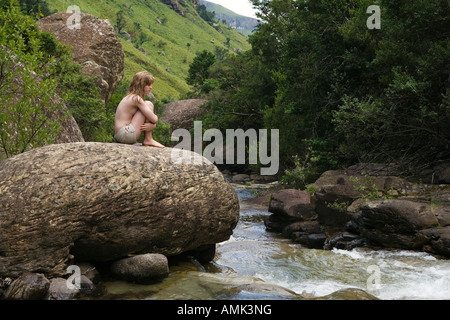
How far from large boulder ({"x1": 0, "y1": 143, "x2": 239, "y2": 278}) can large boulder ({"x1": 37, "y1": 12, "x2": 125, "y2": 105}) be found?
603 inches

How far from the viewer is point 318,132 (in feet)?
66.3

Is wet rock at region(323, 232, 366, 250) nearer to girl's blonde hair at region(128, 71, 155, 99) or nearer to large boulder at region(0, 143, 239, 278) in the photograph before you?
large boulder at region(0, 143, 239, 278)

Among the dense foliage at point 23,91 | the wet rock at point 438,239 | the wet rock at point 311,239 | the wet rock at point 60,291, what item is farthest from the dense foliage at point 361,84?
the wet rock at point 60,291

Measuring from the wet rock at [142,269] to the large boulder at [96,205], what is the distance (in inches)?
8.2

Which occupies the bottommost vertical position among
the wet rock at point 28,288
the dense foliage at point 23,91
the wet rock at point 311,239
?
the wet rock at point 311,239

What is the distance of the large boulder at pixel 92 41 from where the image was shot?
71.8 ft

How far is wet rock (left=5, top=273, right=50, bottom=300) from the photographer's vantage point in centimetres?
555

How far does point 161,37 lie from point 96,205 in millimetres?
114426

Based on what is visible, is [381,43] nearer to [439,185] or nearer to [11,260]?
[439,185]

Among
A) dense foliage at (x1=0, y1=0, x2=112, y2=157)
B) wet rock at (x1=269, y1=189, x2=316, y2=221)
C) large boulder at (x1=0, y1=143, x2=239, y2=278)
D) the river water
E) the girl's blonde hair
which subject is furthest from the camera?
wet rock at (x1=269, y1=189, x2=316, y2=221)

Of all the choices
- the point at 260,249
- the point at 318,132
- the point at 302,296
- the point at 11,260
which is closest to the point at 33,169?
the point at 11,260

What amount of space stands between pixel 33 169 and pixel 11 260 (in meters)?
1.33

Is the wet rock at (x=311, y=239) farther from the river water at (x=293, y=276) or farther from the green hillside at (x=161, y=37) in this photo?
the green hillside at (x=161, y=37)

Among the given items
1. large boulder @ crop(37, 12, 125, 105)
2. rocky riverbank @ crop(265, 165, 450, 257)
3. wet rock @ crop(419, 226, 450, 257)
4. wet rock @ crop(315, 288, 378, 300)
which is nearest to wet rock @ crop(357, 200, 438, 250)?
rocky riverbank @ crop(265, 165, 450, 257)
